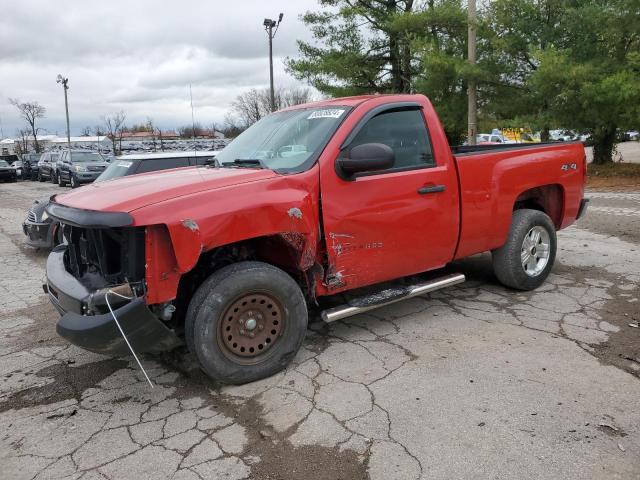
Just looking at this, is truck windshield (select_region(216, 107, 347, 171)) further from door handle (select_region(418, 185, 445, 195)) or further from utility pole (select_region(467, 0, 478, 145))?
utility pole (select_region(467, 0, 478, 145))

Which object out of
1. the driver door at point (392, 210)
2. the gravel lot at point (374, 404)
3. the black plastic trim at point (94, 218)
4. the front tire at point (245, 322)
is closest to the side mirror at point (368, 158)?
the driver door at point (392, 210)

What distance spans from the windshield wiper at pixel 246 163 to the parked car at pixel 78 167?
19820mm

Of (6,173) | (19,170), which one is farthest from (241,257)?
(19,170)

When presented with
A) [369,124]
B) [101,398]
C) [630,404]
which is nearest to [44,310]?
[101,398]

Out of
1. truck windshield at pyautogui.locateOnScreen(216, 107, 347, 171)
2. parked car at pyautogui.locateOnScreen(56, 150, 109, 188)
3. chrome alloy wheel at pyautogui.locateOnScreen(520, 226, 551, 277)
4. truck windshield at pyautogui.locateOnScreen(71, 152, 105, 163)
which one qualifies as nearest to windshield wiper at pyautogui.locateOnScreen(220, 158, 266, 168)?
truck windshield at pyautogui.locateOnScreen(216, 107, 347, 171)

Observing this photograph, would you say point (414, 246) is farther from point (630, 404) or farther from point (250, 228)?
point (630, 404)

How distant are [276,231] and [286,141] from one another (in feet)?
3.53

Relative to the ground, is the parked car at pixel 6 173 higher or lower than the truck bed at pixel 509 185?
higher

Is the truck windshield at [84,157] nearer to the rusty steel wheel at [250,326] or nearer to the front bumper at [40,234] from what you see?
the front bumper at [40,234]

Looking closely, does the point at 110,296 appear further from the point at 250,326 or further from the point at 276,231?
the point at 276,231

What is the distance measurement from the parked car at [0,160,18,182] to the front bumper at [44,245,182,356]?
32.1 meters

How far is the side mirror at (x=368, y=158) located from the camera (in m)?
3.72

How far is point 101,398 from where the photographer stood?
355cm

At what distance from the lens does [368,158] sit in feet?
12.2
